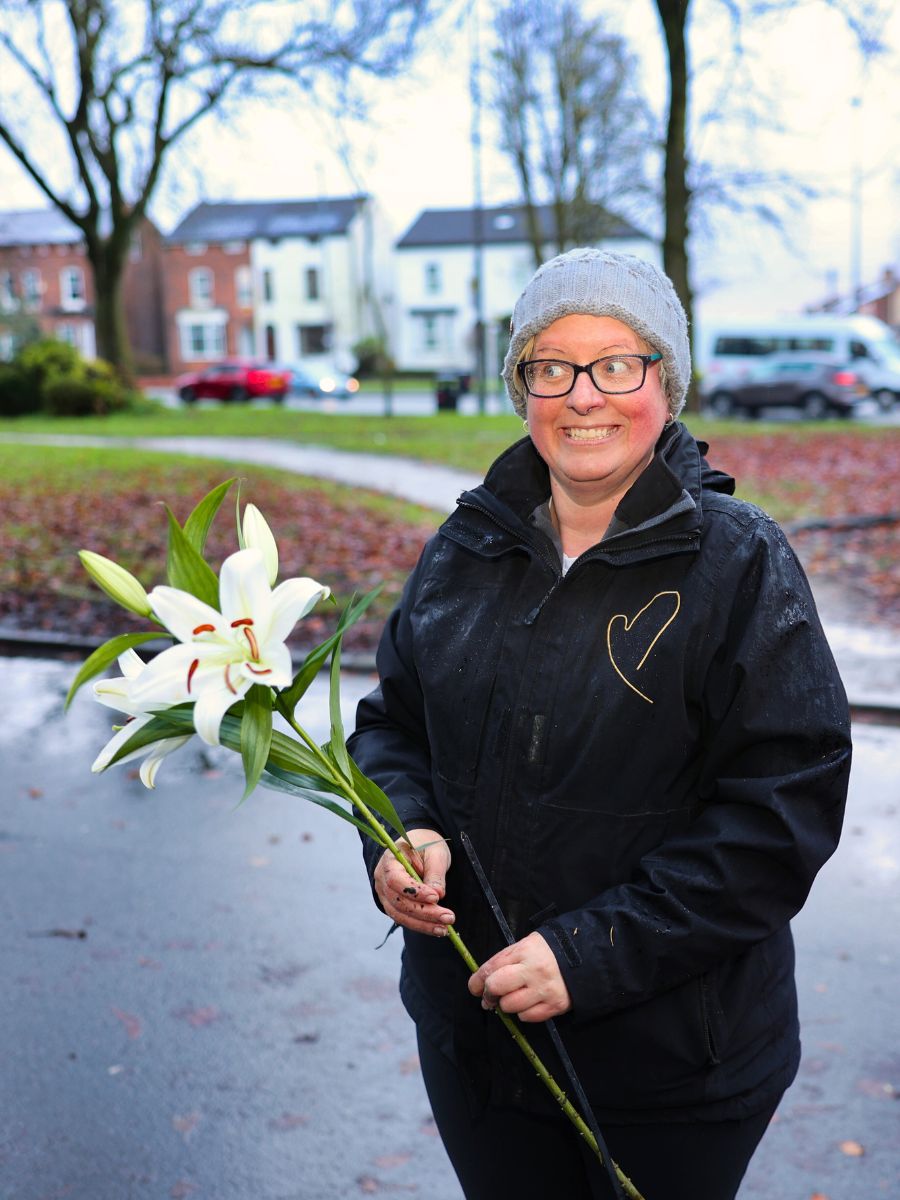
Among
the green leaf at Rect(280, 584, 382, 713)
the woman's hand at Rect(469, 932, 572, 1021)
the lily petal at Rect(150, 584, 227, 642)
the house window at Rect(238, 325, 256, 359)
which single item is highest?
the house window at Rect(238, 325, 256, 359)

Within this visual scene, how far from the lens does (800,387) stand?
2864cm

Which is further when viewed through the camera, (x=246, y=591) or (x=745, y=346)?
(x=745, y=346)

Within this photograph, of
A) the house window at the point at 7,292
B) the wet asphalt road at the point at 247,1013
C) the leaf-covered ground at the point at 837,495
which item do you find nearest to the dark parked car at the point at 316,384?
the house window at the point at 7,292

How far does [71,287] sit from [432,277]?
18.7 metres

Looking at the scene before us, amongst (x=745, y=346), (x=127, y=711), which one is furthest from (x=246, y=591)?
(x=745, y=346)

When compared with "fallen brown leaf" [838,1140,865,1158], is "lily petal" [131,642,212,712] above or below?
above

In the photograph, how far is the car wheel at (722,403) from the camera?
30005 millimetres

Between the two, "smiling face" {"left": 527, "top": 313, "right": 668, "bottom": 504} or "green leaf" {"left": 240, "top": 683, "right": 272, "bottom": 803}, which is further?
"smiling face" {"left": 527, "top": 313, "right": 668, "bottom": 504}

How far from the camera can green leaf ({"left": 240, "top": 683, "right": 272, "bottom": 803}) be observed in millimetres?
1461

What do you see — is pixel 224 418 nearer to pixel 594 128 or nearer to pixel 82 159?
pixel 82 159

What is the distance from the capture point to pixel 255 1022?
4.06 metres

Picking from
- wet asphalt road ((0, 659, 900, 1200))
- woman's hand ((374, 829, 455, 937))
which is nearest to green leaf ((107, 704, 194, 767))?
woman's hand ((374, 829, 455, 937))

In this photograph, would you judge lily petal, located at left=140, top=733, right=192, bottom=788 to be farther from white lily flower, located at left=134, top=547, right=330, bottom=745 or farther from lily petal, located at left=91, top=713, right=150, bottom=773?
white lily flower, located at left=134, top=547, right=330, bottom=745

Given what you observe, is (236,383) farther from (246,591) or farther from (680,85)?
(246,591)
